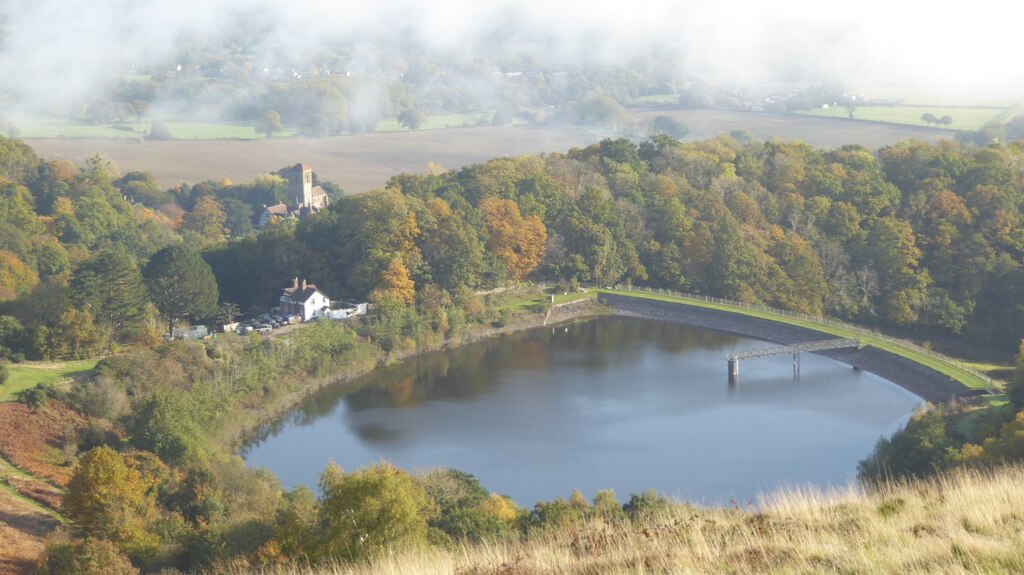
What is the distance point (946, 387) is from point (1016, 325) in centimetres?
553

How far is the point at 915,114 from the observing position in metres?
51.6

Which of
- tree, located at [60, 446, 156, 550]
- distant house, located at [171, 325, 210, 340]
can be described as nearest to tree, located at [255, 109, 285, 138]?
distant house, located at [171, 325, 210, 340]

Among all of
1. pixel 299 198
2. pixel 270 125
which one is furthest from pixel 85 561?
pixel 270 125

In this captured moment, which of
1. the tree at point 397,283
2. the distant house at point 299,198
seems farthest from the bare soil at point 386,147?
the tree at point 397,283

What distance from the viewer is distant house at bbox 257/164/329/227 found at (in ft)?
145

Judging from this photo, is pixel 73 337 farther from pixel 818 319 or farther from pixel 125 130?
pixel 125 130

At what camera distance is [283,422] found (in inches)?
914

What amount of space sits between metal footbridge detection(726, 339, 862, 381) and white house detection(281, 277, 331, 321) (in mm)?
9579

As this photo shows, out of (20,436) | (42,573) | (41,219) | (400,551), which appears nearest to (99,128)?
(41,219)

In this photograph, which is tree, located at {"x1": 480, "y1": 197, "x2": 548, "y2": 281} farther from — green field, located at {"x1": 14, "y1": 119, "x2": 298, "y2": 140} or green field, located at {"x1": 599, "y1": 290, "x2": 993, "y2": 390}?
green field, located at {"x1": 14, "y1": 119, "x2": 298, "y2": 140}

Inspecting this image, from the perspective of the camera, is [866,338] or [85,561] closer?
[85,561]

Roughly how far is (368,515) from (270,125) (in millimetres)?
56028

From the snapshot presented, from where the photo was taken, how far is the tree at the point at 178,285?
87.2 feet

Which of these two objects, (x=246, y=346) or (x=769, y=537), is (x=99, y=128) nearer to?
(x=246, y=346)
